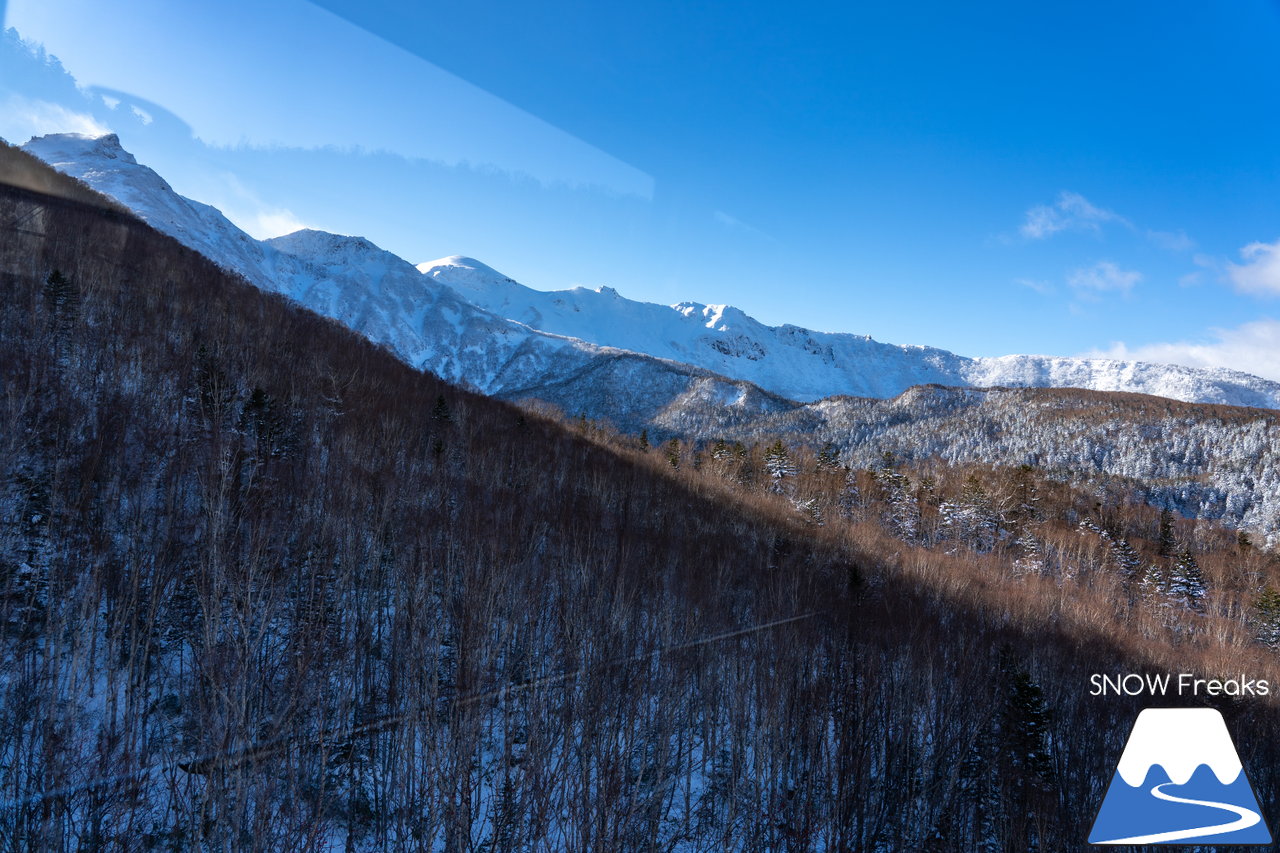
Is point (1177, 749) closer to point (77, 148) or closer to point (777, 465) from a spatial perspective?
point (777, 465)

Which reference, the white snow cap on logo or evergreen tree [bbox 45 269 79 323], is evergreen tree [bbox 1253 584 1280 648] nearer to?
the white snow cap on logo

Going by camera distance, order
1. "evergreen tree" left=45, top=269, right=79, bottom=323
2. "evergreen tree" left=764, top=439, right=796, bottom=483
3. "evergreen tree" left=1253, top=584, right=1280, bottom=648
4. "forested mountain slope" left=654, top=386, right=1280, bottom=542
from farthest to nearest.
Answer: "forested mountain slope" left=654, top=386, right=1280, bottom=542
"evergreen tree" left=764, top=439, right=796, bottom=483
"evergreen tree" left=1253, top=584, right=1280, bottom=648
"evergreen tree" left=45, top=269, right=79, bottom=323

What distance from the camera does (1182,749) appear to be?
9375 millimetres

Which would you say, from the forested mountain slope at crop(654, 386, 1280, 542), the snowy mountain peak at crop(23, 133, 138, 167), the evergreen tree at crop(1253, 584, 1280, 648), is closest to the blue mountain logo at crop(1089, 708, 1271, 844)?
the evergreen tree at crop(1253, 584, 1280, 648)

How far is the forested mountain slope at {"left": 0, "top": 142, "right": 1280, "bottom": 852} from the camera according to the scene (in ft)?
22.8

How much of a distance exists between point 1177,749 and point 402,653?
14541mm

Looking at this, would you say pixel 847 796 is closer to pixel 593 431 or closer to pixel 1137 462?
pixel 593 431

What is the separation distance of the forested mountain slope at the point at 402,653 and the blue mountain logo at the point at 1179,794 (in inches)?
50.2

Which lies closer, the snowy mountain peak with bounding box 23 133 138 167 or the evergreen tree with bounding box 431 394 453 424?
the evergreen tree with bounding box 431 394 453 424

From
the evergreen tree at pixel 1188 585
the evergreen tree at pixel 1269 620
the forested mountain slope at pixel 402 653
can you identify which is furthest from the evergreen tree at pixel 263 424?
the evergreen tree at pixel 1188 585

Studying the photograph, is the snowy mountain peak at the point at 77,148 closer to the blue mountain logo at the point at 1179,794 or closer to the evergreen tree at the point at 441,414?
the evergreen tree at the point at 441,414

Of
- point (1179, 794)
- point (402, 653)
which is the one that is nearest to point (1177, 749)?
point (1179, 794)

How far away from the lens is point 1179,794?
8531mm

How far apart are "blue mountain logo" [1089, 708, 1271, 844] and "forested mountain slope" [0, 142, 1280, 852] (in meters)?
1.27
